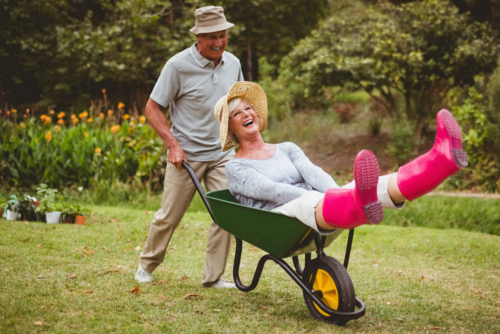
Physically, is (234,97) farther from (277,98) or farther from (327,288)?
(277,98)

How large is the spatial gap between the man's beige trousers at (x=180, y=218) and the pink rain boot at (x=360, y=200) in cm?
135

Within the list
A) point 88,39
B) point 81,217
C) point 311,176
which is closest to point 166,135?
point 311,176

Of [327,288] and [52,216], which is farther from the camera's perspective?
[52,216]

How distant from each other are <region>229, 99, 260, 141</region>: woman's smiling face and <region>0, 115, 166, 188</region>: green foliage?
165 inches

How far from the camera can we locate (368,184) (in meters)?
2.15

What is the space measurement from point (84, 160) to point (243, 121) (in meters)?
4.75

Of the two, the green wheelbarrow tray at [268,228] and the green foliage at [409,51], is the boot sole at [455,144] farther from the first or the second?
the green foliage at [409,51]

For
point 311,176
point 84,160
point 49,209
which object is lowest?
point 49,209

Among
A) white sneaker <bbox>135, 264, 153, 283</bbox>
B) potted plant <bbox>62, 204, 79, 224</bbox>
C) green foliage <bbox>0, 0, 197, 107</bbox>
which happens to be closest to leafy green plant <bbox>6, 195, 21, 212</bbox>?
potted plant <bbox>62, 204, 79, 224</bbox>

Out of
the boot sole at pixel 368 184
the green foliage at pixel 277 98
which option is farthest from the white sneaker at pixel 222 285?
A: the green foliage at pixel 277 98

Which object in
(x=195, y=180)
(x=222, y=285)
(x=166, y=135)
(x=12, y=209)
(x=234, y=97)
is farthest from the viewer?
(x=12, y=209)

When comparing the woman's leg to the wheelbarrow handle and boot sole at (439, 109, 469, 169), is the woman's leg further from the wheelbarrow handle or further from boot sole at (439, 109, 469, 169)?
the wheelbarrow handle

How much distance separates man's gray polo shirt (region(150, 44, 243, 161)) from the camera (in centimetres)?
335

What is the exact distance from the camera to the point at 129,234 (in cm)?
531
